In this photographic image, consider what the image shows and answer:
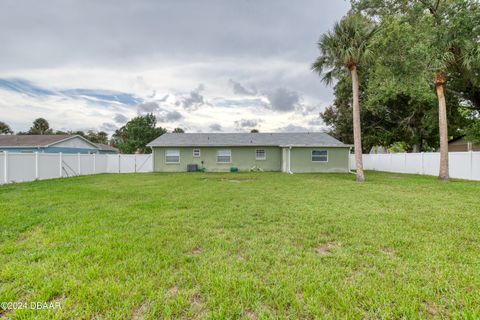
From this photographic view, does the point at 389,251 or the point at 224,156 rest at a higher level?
the point at 224,156

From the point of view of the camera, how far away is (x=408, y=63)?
11141 mm

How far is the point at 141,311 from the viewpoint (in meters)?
2.09

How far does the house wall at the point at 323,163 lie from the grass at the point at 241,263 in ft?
42.0

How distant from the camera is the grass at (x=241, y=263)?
2.14 metres

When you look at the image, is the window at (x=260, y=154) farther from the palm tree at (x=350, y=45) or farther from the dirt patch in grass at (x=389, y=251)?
the dirt patch in grass at (x=389, y=251)

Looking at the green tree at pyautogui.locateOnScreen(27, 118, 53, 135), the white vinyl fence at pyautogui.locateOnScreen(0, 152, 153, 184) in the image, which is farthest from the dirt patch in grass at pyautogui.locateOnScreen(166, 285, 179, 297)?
the green tree at pyautogui.locateOnScreen(27, 118, 53, 135)

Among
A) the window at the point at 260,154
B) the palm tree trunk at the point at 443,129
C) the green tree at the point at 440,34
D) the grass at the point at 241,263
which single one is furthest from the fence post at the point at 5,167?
the palm tree trunk at the point at 443,129

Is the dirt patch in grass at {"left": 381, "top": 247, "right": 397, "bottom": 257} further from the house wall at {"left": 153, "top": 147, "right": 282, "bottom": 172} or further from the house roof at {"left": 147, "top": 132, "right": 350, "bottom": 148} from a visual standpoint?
the house wall at {"left": 153, "top": 147, "right": 282, "bottom": 172}

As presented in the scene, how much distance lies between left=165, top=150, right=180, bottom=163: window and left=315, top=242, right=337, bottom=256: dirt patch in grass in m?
17.6

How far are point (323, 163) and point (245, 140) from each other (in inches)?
272

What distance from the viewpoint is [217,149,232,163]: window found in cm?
1984

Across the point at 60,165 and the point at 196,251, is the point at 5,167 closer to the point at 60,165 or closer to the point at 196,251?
the point at 60,165

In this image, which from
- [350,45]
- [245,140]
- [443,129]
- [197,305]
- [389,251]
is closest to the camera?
[197,305]

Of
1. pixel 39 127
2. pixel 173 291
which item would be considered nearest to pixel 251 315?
pixel 173 291
